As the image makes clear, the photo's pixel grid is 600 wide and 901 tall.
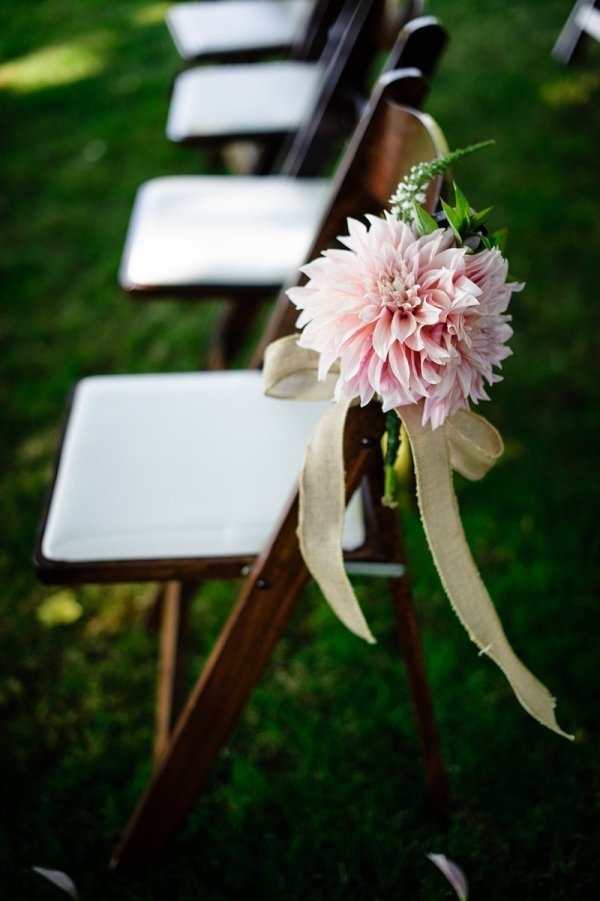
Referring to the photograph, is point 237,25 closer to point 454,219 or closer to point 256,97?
point 256,97

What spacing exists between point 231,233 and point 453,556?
4.10 feet

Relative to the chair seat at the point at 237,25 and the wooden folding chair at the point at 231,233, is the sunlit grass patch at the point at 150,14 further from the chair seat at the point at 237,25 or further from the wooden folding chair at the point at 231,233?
the wooden folding chair at the point at 231,233

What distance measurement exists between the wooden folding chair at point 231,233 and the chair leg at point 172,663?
709 millimetres

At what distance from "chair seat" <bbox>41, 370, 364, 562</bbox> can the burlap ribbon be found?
0.17 metres

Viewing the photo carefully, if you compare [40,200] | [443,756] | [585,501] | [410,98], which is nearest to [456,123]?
[40,200]

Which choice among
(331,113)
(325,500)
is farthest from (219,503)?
(331,113)

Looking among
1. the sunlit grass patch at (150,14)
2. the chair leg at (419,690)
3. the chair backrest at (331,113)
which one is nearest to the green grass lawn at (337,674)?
the chair leg at (419,690)

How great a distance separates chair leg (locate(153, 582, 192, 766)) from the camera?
5.68ft

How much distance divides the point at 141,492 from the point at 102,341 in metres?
1.72

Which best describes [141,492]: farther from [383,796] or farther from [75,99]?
[75,99]

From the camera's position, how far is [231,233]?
211cm

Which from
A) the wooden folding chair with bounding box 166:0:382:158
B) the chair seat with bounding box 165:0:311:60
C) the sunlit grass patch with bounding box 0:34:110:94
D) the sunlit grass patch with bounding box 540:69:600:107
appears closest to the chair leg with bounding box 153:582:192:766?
the wooden folding chair with bounding box 166:0:382:158

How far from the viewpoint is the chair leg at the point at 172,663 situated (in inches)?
68.2

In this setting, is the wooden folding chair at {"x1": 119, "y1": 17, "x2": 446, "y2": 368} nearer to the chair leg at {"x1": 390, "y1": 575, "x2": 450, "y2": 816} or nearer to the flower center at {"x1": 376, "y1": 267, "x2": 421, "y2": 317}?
the chair leg at {"x1": 390, "y1": 575, "x2": 450, "y2": 816}
